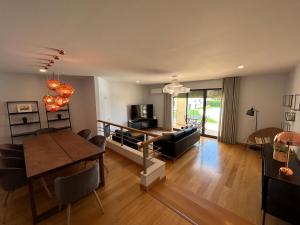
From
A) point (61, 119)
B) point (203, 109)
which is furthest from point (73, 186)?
point (203, 109)

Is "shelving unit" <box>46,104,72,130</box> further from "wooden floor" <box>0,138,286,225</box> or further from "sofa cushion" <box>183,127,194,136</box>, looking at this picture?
"sofa cushion" <box>183,127,194,136</box>

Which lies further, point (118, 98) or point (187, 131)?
point (118, 98)

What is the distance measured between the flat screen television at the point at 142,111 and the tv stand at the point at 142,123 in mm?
233

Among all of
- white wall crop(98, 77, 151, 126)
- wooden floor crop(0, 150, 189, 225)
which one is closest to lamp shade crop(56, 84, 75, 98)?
wooden floor crop(0, 150, 189, 225)

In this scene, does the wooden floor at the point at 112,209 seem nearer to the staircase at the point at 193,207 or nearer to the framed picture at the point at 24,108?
the staircase at the point at 193,207

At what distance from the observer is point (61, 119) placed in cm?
503

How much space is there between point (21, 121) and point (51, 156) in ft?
10.7

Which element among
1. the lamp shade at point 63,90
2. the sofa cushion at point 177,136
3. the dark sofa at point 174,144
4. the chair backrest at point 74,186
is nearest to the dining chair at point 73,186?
the chair backrest at point 74,186

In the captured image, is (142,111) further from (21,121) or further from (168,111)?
(21,121)

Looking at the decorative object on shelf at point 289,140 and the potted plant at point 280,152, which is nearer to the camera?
the decorative object on shelf at point 289,140

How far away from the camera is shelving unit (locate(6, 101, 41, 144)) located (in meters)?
4.15

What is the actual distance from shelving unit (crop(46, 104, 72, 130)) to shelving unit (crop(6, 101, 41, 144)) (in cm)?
32

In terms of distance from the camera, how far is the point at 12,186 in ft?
6.45

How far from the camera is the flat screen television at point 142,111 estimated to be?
7.23m
